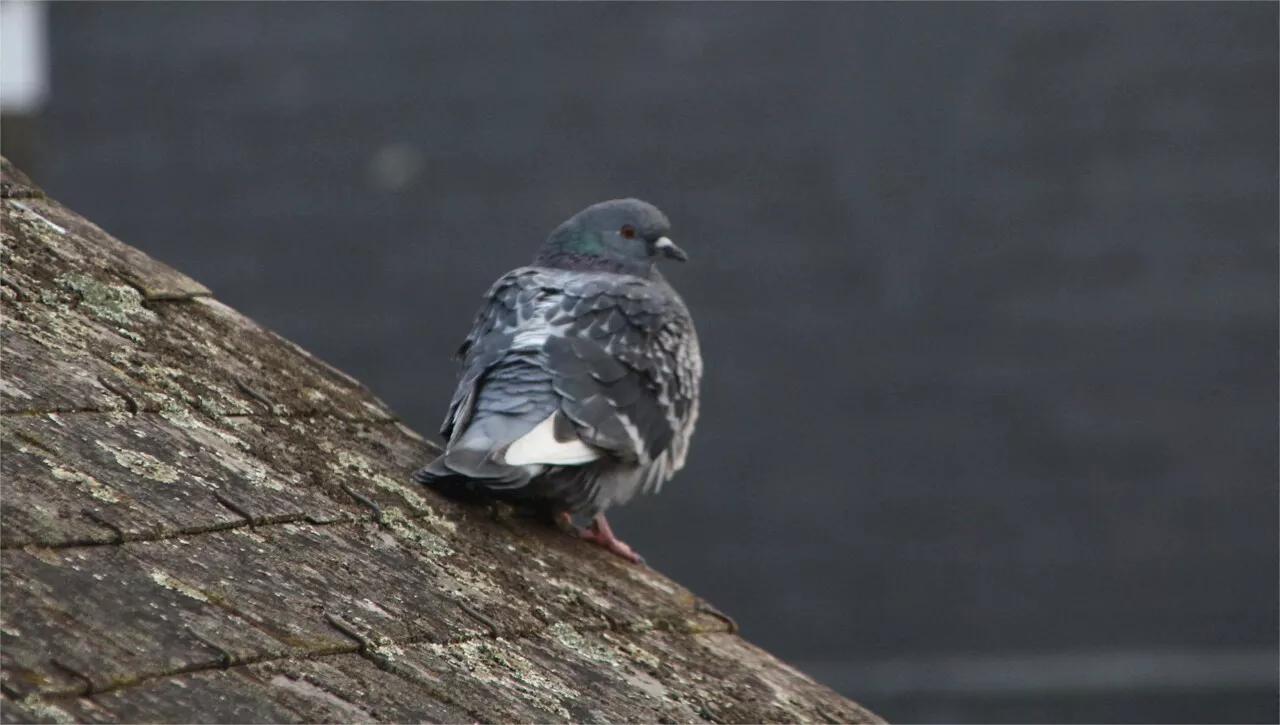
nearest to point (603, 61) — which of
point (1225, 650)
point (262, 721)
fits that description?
point (1225, 650)

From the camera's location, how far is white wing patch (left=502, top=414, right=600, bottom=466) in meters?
3.53

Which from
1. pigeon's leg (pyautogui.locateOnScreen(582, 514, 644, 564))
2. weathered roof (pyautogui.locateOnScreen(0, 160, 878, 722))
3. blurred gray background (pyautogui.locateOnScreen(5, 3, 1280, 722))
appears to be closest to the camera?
weathered roof (pyautogui.locateOnScreen(0, 160, 878, 722))

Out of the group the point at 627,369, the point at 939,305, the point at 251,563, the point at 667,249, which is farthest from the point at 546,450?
the point at 939,305

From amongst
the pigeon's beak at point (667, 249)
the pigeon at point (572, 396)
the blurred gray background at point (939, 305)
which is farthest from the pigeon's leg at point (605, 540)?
the blurred gray background at point (939, 305)

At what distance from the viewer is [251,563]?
2.20 metres

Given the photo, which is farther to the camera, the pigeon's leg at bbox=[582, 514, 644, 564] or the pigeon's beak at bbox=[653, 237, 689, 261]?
the pigeon's beak at bbox=[653, 237, 689, 261]

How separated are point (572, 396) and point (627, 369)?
0.29m

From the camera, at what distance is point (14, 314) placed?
2486mm

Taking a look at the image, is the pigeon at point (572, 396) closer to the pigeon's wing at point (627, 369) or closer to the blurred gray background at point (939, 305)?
the pigeon's wing at point (627, 369)

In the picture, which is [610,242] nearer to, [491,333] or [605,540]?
[491,333]

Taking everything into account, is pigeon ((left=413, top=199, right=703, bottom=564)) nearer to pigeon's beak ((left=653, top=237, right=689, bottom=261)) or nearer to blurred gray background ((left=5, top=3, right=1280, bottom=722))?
pigeon's beak ((left=653, top=237, right=689, bottom=261))

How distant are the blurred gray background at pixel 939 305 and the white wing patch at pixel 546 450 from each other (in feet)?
23.8

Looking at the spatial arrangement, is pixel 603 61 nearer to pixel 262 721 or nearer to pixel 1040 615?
pixel 1040 615

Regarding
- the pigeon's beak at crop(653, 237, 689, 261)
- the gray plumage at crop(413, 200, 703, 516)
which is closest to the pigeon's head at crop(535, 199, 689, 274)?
the pigeon's beak at crop(653, 237, 689, 261)
